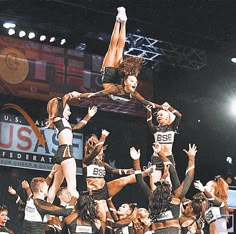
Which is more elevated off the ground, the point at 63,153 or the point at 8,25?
the point at 8,25

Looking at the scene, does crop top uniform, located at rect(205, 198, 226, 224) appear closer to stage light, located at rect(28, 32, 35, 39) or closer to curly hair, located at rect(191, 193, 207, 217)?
curly hair, located at rect(191, 193, 207, 217)

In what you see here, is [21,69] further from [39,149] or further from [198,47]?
[198,47]

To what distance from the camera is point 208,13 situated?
10039mm

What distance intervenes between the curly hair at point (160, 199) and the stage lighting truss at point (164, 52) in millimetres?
3760

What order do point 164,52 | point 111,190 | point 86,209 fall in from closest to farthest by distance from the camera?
point 86,209 → point 111,190 → point 164,52

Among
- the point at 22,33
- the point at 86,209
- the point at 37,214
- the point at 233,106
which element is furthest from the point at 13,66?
the point at 86,209

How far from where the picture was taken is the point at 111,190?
7328 mm

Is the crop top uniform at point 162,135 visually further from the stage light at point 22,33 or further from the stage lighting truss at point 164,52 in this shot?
the stage light at point 22,33

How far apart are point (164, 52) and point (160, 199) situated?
4136 millimetres

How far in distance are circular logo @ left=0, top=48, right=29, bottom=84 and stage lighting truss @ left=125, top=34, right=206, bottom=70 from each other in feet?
5.02

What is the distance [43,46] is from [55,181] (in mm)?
3509

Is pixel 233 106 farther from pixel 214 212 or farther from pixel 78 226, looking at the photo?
pixel 78 226

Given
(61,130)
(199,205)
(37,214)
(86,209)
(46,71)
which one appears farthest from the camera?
(46,71)

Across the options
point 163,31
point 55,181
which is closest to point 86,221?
point 55,181
